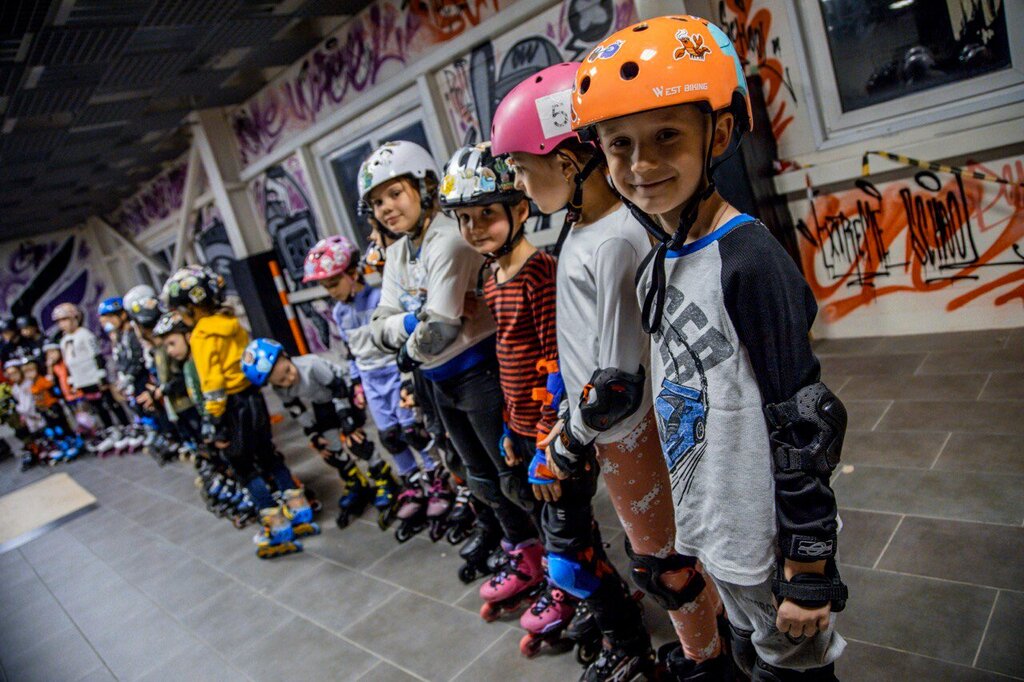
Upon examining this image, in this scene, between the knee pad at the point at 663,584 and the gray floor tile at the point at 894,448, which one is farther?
the gray floor tile at the point at 894,448

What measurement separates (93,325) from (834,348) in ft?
52.3

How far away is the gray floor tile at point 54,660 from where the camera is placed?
125 inches

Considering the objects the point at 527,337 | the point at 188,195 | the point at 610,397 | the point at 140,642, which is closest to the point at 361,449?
the point at 140,642

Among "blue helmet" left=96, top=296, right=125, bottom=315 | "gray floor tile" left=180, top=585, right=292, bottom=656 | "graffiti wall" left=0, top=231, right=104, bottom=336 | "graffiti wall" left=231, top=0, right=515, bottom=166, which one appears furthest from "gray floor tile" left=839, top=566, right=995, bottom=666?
"graffiti wall" left=0, top=231, right=104, bottom=336

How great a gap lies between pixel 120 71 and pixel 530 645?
6.16 m

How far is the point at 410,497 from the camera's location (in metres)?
3.65

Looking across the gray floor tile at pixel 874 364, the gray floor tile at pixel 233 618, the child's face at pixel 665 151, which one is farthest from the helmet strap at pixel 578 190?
the gray floor tile at pixel 874 364

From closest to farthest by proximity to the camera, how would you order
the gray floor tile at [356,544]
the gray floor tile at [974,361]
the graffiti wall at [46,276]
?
1. the gray floor tile at [974,361]
2. the gray floor tile at [356,544]
3. the graffiti wall at [46,276]

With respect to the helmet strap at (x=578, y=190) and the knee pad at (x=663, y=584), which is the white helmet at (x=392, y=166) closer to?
the helmet strap at (x=578, y=190)

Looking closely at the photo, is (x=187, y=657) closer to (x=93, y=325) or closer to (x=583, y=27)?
(x=583, y=27)

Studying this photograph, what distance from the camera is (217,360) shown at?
3.71 metres

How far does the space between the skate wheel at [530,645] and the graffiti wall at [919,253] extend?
3108 mm

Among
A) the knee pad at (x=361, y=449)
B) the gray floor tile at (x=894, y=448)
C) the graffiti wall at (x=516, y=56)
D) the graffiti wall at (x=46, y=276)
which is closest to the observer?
the gray floor tile at (x=894, y=448)

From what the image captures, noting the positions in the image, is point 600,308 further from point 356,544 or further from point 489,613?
point 356,544
